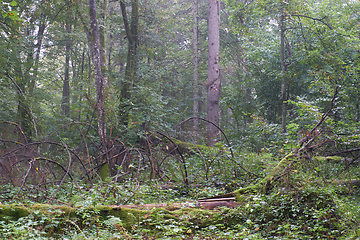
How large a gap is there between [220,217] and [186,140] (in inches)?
232

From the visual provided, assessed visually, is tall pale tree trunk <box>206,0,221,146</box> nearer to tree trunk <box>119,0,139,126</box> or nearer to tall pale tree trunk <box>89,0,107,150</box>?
tree trunk <box>119,0,139,126</box>

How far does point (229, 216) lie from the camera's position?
14.3ft

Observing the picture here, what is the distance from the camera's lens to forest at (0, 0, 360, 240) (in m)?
3.92

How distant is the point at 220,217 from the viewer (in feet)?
14.3

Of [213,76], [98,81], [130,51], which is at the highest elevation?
[130,51]

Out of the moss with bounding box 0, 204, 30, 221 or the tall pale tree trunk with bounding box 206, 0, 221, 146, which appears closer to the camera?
the moss with bounding box 0, 204, 30, 221

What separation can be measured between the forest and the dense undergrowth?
0.07 feet

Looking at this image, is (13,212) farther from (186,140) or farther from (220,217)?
(186,140)

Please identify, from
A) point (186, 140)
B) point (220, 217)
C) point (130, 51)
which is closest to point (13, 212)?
point (220, 217)

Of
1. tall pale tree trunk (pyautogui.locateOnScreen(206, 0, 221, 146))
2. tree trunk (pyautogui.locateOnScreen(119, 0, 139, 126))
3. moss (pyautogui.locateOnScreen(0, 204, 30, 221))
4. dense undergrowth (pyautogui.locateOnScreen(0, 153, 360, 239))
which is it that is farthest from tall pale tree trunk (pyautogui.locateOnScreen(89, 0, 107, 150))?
tall pale tree trunk (pyautogui.locateOnScreen(206, 0, 221, 146))

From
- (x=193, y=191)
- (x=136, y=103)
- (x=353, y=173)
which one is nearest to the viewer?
(x=353, y=173)

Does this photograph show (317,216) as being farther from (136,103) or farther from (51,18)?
(51,18)

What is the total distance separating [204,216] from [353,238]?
2021mm

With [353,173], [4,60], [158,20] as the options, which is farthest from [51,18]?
[353,173]
